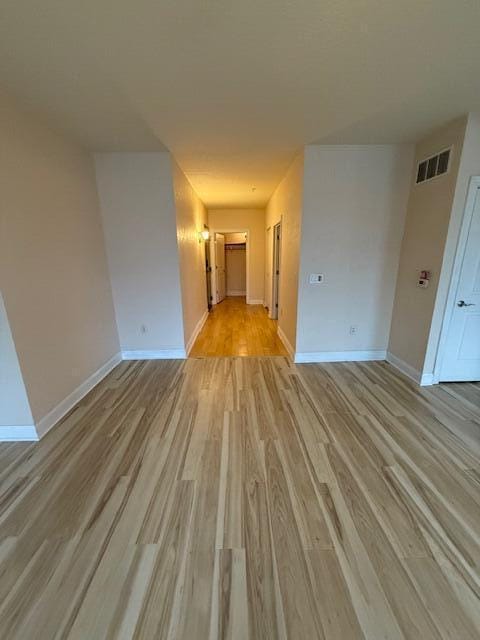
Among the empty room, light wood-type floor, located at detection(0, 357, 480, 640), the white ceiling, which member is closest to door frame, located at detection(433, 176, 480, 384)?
the empty room

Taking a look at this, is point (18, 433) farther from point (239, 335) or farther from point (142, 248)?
point (239, 335)

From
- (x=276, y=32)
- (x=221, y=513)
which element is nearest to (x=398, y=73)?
(x=276, y=32)

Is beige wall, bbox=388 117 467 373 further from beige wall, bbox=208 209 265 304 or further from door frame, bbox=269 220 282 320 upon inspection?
beige wall, bbox=208 209 265 304

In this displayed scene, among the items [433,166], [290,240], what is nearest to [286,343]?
[290,240]

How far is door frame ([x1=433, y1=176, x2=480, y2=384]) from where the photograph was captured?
235 cm

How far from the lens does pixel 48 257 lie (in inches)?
87.7

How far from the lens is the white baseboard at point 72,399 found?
212cm

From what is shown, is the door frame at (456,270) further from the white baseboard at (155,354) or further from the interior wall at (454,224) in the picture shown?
the white baseboard at (155,354)

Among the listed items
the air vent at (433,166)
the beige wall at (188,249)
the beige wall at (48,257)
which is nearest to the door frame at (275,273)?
the beige wall at (188,249)

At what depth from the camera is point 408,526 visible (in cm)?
137

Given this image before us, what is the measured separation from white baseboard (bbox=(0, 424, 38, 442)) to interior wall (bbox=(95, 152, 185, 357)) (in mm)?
1585

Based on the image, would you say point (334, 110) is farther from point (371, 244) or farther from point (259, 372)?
point (259, 372)

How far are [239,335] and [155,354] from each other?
1.62m

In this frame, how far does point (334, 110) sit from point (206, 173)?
2108 mm
